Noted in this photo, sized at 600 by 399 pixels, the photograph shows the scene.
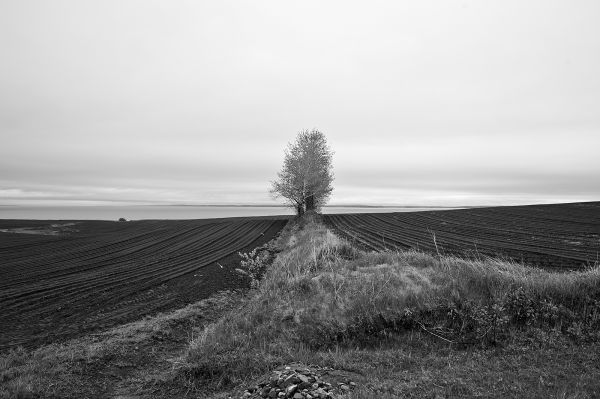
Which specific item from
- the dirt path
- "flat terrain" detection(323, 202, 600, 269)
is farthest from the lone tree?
the dirt path

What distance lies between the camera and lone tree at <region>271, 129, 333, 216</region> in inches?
1649

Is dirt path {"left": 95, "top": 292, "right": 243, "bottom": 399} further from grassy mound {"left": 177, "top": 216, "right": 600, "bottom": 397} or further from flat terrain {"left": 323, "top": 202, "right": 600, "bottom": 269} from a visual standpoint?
flat terrain {"left": 323, "top": 202, "right": 600, "bottom": 269}

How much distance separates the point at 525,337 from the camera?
7188 millimetres

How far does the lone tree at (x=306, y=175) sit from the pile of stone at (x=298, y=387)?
3636 centimetres

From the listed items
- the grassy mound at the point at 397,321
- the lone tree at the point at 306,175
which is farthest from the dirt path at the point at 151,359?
the lone tree at the point at 306,175

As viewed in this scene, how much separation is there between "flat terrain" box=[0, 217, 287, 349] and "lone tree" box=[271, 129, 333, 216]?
16550 mm

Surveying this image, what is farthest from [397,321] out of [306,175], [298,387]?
[306,175]

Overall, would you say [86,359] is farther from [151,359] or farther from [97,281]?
[97,281]

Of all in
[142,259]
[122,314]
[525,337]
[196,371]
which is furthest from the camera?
[142,259]

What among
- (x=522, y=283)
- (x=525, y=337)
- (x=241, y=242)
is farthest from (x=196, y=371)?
(x=241, y=242)

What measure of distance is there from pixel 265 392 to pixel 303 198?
37.6 m

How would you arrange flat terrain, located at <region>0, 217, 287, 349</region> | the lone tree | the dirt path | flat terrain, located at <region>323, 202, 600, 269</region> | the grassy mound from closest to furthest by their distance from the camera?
the dirt path, the grassy mound, flat terrain, located at <region>0, 217, 287, 349</region>, flat terrain, located at <region>323, 202, 600, 269</region>, the lone tree

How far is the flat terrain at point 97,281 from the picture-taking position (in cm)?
995

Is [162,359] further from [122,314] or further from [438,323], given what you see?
[438,323]
